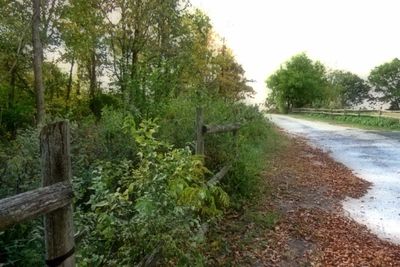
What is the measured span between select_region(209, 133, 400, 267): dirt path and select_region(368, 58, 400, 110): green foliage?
79.9 meters

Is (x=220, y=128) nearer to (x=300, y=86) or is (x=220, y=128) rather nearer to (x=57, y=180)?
(x=57, y=180)

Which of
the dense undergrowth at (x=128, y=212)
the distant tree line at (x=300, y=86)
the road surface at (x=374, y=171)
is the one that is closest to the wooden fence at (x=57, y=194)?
the dense undergrowth at (x=128, y=212)

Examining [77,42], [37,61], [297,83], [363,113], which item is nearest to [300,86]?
[297,83]

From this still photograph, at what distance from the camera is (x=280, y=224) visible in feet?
23.1

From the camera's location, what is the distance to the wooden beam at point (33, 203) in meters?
2.01

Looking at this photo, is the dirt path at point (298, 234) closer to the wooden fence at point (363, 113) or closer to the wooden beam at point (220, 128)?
the wooden beam at point (220, 128)

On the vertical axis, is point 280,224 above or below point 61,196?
below

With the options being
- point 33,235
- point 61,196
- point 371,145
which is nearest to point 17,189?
point 33,235

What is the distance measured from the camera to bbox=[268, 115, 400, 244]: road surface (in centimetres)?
755

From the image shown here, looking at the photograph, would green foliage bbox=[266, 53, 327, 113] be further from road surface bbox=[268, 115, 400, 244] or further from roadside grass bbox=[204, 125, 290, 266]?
roadside grass bbox=[204, 125, 290, 266]

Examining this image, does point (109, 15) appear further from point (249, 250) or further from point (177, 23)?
point (249, 250)

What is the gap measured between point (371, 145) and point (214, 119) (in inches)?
456

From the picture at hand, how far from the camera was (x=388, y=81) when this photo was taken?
83875 mm

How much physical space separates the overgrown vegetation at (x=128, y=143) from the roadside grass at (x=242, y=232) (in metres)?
0.24
